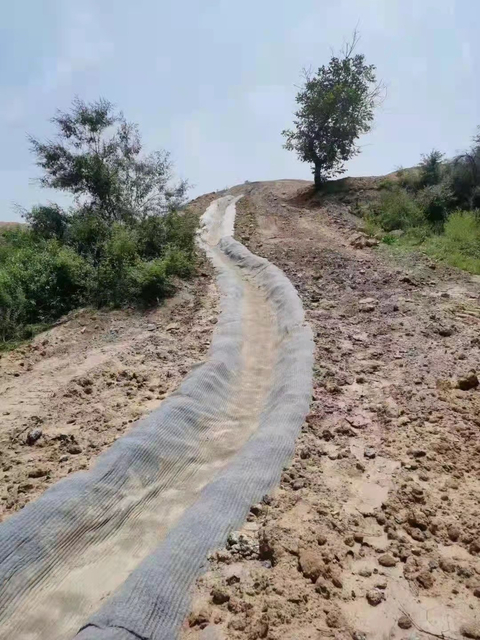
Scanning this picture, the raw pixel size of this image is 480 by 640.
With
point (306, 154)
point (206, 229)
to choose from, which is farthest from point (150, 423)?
point (306, 154)

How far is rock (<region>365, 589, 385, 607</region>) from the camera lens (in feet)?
7.13

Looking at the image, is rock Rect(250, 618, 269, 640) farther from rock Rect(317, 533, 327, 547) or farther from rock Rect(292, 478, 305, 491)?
rock Rect(292, 478, 305, 491)

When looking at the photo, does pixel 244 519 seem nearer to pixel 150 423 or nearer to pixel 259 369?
pixel 150 423

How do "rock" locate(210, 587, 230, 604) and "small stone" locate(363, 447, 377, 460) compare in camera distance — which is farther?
"small stone" locate(363, 447, 377, 460)

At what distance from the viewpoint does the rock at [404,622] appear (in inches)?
80.8

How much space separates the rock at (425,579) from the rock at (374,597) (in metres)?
0.22

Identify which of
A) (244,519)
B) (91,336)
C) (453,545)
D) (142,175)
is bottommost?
(453,545)

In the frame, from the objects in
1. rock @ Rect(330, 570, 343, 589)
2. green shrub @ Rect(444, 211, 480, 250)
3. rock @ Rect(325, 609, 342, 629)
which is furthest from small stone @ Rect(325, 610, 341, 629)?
green shrub @ Rect(444, 211, 480, 250)

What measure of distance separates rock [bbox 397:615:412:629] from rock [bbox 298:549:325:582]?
0.40 m

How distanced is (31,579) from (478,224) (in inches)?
441

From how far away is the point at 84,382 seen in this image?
15.4ft

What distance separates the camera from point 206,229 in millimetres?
13805

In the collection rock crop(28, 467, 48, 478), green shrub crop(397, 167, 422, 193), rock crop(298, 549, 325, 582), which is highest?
green shrub crop(397, 167, 422, 193)

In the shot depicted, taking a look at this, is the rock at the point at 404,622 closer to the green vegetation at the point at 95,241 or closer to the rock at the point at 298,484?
the rock at the point at 298,484
